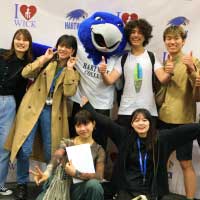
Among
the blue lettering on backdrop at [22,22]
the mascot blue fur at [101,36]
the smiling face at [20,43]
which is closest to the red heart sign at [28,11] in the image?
the blue lettering on backdrop at [22,22]

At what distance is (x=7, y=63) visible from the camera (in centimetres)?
303

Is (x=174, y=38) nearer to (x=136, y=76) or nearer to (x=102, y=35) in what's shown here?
(x=136, y=76)

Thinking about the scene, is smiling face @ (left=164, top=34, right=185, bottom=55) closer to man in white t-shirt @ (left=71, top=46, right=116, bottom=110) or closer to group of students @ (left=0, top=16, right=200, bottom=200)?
group of students @ (left=0, top=16, right=200, bottom=200)

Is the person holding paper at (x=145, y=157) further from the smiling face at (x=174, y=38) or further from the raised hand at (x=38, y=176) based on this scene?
the smiling face at (x=174, y=38)

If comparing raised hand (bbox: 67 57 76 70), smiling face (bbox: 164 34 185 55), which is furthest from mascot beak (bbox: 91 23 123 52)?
smiling face (bbox: 164 34 185 55)

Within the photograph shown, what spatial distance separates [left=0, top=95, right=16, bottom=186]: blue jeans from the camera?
9.93 feet

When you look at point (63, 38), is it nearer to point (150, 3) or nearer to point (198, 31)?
point (150, 3)

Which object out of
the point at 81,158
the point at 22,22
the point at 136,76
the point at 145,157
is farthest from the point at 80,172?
the point at 22,22

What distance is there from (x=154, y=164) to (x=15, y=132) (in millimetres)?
1037

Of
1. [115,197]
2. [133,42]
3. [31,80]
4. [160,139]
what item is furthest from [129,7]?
[115,197]

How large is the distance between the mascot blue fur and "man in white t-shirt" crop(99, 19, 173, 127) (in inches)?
3.8

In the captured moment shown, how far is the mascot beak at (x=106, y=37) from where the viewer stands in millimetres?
3055

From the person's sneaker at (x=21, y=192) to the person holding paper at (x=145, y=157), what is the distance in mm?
711

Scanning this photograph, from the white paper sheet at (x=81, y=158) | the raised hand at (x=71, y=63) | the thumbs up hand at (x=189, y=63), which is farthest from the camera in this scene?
the raised hand at (x=71, y=63)
